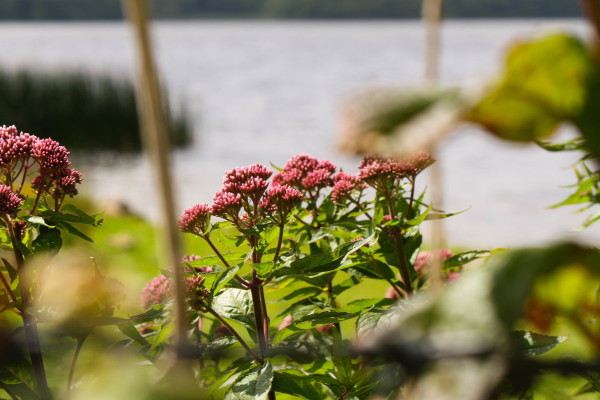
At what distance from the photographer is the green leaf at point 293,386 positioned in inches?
26.9

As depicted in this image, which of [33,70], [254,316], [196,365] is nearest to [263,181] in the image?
[254,316]

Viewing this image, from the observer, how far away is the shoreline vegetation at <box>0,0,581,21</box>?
116 ft

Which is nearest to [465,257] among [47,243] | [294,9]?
[47,243]

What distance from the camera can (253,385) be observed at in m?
0.65

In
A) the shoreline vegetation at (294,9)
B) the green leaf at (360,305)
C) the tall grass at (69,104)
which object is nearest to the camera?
the green leaf at (360,305)

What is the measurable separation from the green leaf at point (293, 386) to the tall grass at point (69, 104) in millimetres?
10976

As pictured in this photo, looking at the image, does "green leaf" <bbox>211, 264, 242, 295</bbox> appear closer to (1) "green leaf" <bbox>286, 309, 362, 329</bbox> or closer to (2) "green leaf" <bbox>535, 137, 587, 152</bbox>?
(1) "green leaf" <bbox>286, 309, 362, 329</bbox>

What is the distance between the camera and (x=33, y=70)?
12352mm

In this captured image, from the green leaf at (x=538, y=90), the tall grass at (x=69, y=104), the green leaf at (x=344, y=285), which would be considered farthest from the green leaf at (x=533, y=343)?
the tall grass at (x=69, y=104)

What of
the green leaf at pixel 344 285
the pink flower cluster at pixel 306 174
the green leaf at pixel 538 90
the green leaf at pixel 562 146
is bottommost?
the green leaf at pixel 344 285

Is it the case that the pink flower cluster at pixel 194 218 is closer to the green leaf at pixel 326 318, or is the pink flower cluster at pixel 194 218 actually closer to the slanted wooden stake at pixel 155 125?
the green leaf at pixel 326 318

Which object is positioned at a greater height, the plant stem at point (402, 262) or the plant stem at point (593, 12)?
the plant stem at point (593, 12)

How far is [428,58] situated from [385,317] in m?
0.46

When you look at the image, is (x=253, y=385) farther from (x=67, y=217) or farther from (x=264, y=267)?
(x=67, y=217)
